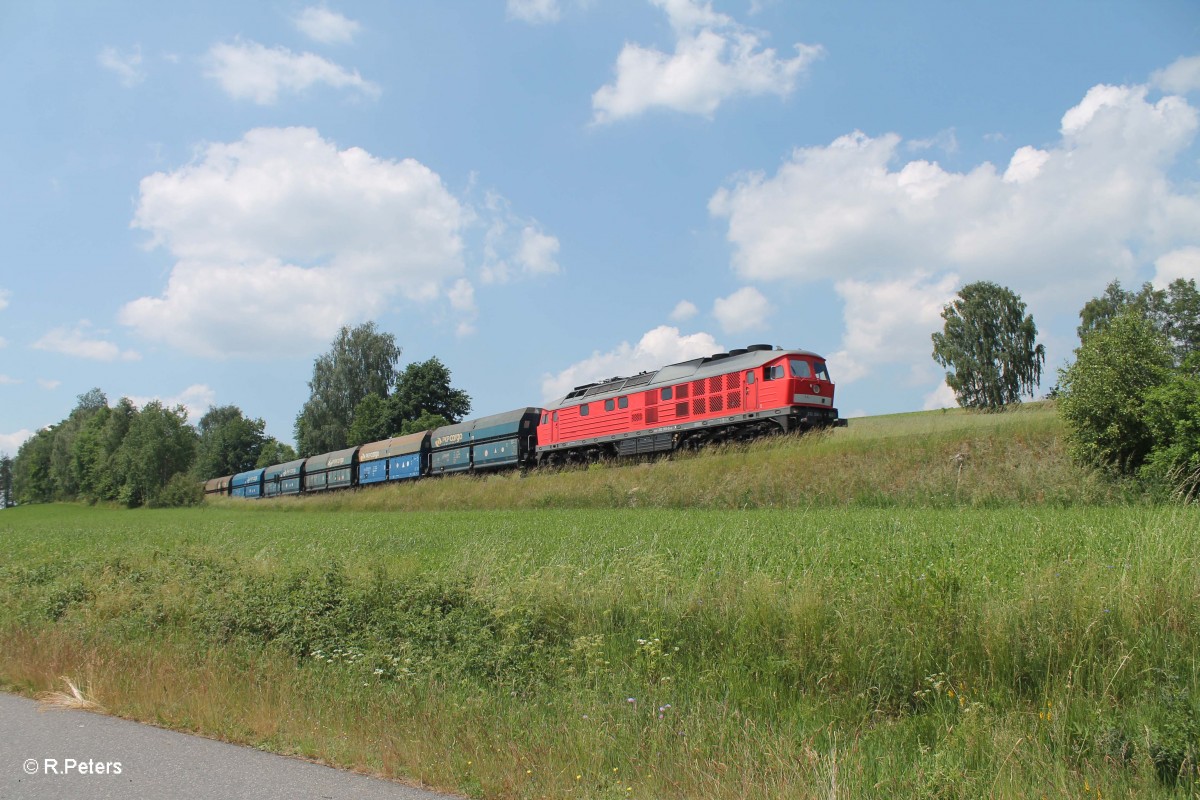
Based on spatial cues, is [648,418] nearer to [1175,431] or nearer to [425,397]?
[1175,431]

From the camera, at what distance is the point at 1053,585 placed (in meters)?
7.02

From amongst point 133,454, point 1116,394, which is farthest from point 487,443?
point 133,454

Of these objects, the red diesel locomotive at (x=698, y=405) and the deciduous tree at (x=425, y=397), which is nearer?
the red diesel locomotive at (x=698, y=405)

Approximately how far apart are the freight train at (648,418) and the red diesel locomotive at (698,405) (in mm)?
37

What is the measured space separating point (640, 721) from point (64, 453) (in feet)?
410

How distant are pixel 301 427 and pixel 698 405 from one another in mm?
70433

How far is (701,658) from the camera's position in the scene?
7461 millimetres

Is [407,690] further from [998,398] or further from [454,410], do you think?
[454,410]

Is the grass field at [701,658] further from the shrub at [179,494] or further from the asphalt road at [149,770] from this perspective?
the shrub at [179,494]

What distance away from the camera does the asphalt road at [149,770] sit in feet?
16.8

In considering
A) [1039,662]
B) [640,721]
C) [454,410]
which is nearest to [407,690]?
[640,721]

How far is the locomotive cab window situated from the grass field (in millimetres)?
11644

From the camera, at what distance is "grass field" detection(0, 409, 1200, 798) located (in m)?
5.30

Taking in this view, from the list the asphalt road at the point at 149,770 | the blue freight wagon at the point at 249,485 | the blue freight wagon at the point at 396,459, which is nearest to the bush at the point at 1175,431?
the asphalt road at the point at 149,770
